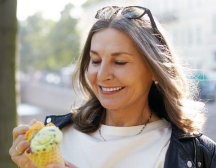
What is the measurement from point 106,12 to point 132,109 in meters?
0.53

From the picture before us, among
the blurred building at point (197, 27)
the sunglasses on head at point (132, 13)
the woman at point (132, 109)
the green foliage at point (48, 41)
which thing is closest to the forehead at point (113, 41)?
the woman at point (132, 109)

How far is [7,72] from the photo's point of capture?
4086mm

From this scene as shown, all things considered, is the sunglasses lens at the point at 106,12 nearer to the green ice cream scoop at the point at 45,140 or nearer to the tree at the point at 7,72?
the green ice cream scoop at the point at 45,140

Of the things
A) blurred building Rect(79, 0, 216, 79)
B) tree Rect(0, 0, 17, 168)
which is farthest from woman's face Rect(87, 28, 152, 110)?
blurred building Rect(79, 0, 216, 79)

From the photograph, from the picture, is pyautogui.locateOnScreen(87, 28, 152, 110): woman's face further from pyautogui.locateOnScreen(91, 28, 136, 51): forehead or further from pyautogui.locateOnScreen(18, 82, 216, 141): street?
pyautogui.locateOnScreen(18, 82, 216, 141): street

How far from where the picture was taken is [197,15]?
104ft

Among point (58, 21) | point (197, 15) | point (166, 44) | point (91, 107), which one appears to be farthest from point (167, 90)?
point (58, 21)

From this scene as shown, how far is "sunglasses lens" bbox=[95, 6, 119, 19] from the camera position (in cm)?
242

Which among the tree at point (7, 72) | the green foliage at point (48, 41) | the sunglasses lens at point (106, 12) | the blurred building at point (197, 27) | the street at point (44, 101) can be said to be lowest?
the green foliage at point (48, 41)

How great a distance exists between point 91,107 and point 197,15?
30.2 metres

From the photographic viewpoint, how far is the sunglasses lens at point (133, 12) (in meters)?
2.36

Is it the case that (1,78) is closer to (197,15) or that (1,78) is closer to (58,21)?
(197,15)

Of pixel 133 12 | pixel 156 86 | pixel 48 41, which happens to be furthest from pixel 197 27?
pixel 133 12

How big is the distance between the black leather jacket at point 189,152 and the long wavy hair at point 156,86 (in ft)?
0.25
